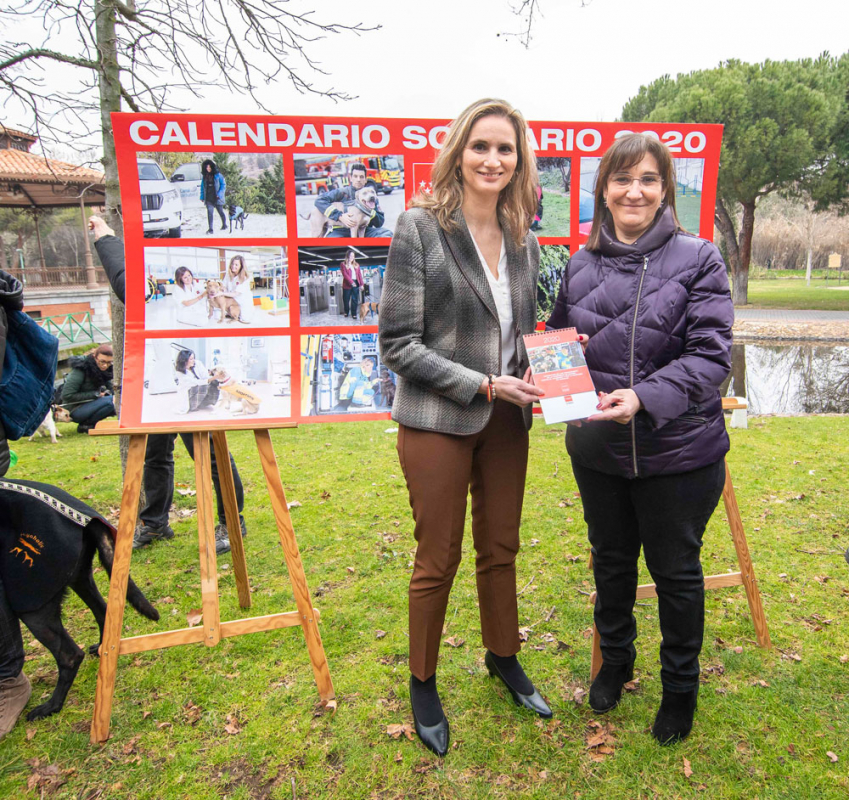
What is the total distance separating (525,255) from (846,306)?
26753 millimetres

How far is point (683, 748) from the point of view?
87.8 inches

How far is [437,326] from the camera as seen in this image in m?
2.08

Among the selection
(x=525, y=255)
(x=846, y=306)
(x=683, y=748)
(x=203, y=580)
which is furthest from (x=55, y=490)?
(x=846, y=306)

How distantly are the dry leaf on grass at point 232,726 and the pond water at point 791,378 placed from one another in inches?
333

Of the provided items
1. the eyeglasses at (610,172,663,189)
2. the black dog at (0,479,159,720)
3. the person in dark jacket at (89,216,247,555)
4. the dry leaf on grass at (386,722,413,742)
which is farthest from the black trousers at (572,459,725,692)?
the person in dark jacket at (89,216,247,555)

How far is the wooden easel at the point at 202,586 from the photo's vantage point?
2361 millimetres

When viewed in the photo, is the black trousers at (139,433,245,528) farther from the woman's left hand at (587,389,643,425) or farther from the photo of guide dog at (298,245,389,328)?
the woman's left hand at (587,389,643,425)

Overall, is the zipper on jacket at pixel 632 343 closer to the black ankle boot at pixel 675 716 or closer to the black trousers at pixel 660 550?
the black trousers at pixel 660 550

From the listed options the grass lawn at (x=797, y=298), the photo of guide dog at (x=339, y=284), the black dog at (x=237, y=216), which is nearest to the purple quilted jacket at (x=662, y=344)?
the photo of guide dog at (x=339, y=284)

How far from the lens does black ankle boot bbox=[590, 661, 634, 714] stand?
2432 mm

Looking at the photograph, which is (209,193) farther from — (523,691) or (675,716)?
(675,716)

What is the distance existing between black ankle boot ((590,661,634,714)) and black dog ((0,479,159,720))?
2133 millimetres

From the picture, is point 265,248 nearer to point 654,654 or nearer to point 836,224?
point 654,654

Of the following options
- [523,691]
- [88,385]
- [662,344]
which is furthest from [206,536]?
[88,385]
